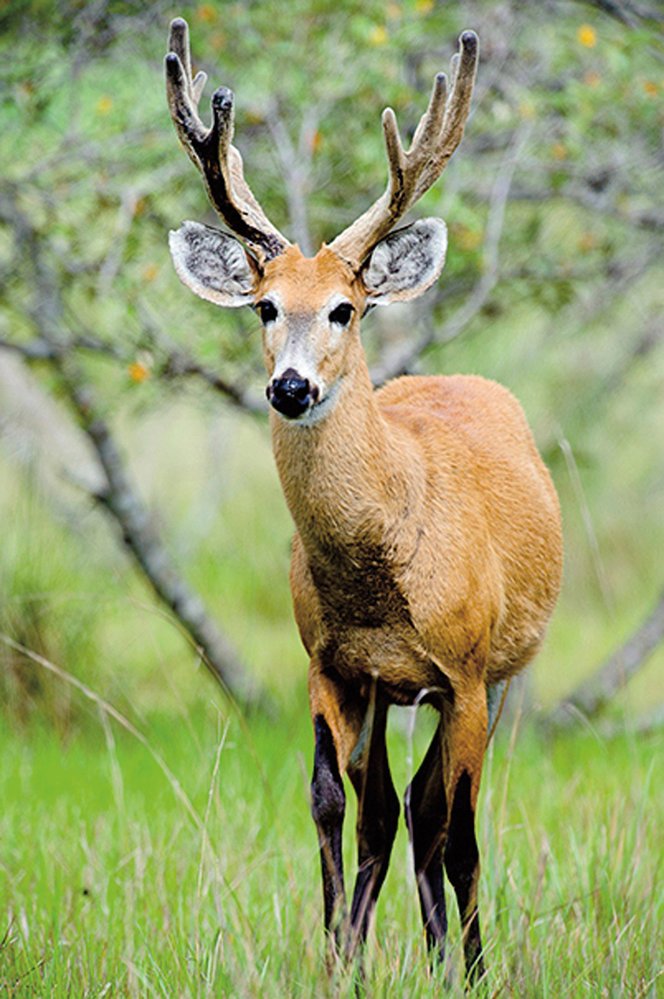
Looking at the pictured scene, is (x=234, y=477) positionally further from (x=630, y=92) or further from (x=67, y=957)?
(x=67, y=957)

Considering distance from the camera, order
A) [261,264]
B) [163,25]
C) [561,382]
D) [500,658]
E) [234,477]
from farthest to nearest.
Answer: [234,477]
[561,382]
[163,25]
[500,658]
[261,264]

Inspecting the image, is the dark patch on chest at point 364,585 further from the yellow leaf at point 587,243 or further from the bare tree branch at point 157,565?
the yellow leaf at point 587,243

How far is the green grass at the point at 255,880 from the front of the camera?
3.68 metres

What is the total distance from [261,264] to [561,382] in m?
7.73

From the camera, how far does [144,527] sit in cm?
764

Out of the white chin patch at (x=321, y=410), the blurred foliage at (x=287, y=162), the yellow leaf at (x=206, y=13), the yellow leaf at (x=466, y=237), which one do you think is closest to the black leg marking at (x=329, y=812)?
the white chin patch at (x=321, y=410)

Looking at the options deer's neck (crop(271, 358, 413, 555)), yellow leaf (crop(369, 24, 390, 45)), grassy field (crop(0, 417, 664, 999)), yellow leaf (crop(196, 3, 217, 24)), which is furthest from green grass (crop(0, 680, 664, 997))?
yellow leaf (crop(196, 3, 217, 24))

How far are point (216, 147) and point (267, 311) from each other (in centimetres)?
41

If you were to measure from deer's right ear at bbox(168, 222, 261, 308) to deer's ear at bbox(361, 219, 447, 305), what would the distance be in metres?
0.31

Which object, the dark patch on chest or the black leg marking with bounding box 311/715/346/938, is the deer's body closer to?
the dark patch on chest

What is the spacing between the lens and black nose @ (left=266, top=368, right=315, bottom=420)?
11.4 feet

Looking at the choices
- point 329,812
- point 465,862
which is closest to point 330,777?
point 329,812

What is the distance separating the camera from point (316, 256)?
379cm

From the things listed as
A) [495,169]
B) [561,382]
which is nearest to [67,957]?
[495,169]
